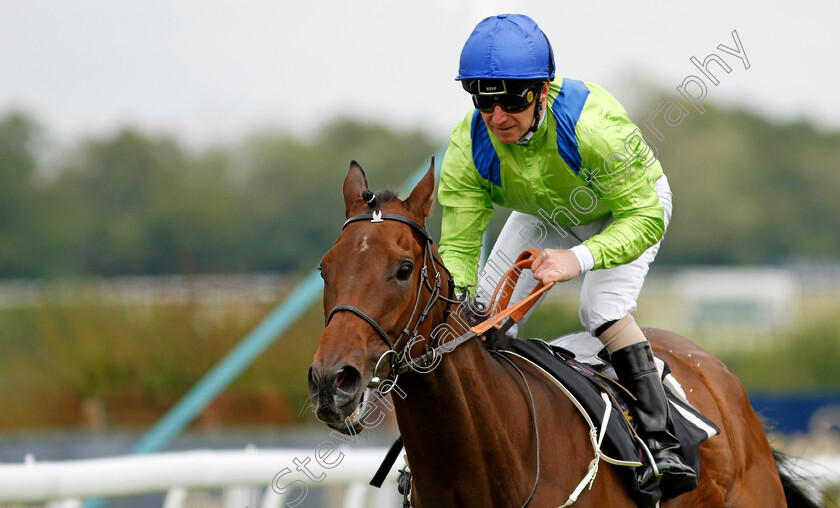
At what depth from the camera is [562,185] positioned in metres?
3.67

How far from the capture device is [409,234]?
9.75 feet

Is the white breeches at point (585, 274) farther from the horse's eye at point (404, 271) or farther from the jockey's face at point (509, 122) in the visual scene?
the horse's eye at point (404, 271)

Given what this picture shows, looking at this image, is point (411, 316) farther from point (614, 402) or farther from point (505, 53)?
point (614, 402)

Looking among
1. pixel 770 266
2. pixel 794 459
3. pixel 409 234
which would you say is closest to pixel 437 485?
pixel 409 234

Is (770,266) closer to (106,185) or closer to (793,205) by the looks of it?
(793,205)

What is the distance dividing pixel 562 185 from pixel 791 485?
2.06m

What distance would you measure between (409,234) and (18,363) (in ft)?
32.9

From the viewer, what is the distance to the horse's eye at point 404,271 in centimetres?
286

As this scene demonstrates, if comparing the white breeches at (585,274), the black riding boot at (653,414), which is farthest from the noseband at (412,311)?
the black riding boot at (653,414)

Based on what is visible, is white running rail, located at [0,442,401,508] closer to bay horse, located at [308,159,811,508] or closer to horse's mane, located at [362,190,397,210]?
bay horse, located at [308,159,811,508]

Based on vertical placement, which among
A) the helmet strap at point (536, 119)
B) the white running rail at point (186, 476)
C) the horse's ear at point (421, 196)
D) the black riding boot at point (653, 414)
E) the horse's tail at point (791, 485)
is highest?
the helmet strap at point (536, 119)

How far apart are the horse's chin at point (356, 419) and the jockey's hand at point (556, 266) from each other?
80 centimetres

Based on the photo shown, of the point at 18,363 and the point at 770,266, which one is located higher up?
the point at 18,363

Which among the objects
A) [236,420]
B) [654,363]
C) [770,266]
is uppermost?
[654,363]
